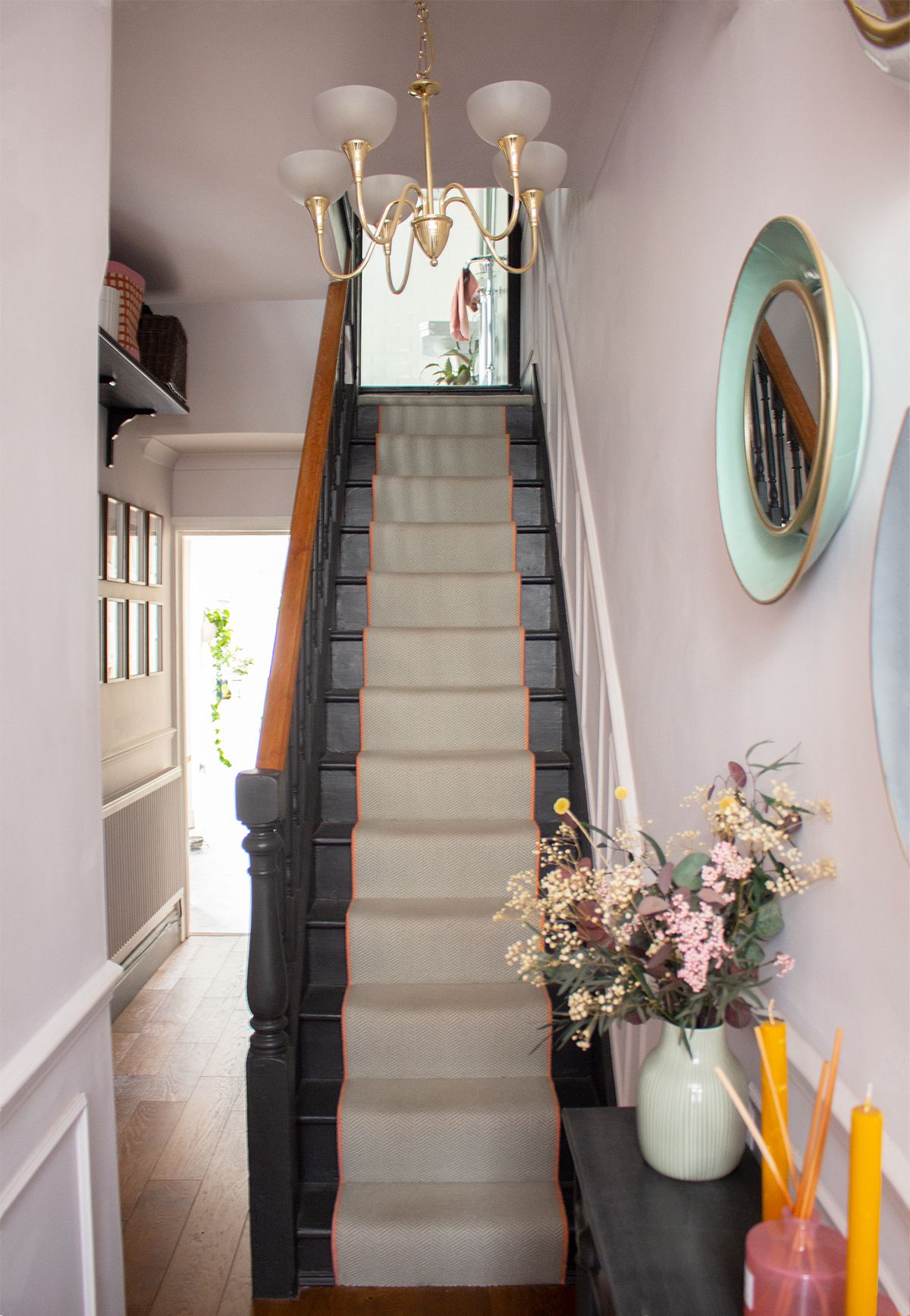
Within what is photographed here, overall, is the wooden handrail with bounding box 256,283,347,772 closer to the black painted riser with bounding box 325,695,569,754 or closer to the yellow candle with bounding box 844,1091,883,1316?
the black painted riser with bounding box 325,695,569,754

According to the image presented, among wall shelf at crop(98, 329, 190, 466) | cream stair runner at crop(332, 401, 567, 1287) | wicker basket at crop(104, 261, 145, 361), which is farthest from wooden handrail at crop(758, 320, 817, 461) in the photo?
wicker basket at crop(104, 261, 145, 361)

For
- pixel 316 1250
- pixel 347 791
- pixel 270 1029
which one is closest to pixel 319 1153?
pixel 316 1250

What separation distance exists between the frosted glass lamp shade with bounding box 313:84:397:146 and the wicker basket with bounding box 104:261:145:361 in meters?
1.88

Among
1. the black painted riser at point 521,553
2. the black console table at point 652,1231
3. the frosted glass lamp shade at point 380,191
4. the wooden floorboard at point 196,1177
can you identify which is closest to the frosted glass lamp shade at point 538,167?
the frosted glass lamp shade at point 380,191

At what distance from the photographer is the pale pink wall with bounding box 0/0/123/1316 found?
1408mm

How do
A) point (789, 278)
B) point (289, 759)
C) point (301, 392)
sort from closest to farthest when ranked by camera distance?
1. point (789, 278)
2. point (289, 759)
3. point (301, 392)

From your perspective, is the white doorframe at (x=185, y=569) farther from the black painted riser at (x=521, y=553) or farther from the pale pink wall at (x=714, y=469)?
the pale pink wall at (x=714, y=469)

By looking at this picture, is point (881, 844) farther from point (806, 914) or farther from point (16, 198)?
point (16, 198)

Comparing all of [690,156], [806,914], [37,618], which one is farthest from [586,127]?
[806,914]

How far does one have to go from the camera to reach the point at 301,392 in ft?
16.2

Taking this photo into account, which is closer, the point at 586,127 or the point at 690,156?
the point at 690,156

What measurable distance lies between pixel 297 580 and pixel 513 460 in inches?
78.4

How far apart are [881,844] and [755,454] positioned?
60 centimetres

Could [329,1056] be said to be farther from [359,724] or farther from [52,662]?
[52,662]
